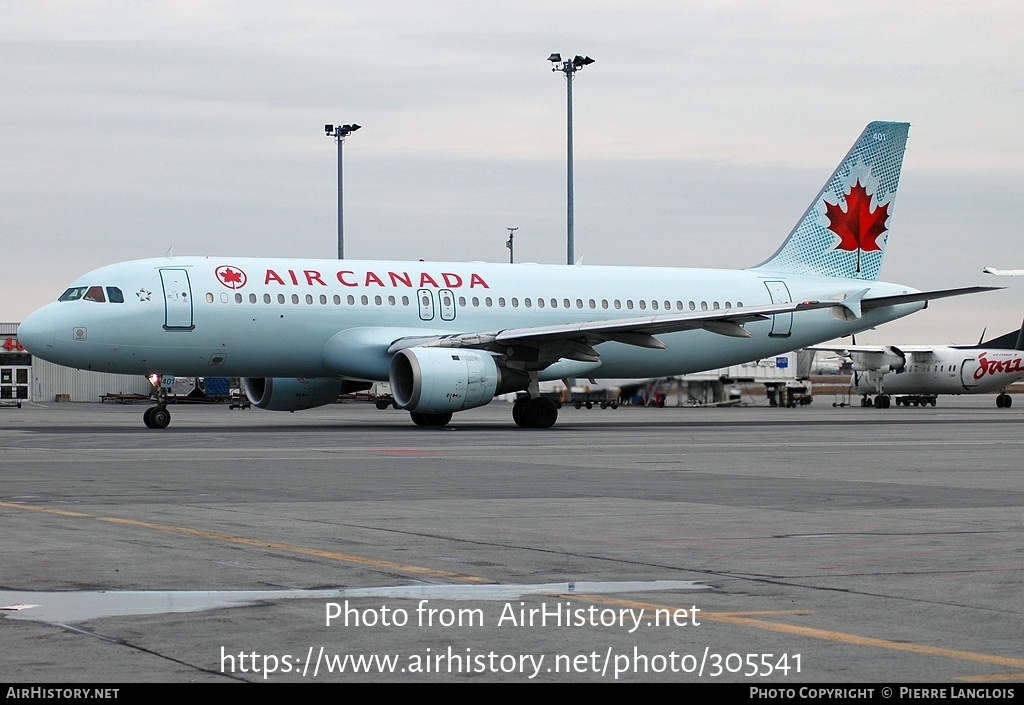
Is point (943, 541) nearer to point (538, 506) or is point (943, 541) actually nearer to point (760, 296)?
point (538, 506)

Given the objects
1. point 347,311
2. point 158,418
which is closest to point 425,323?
point 347,311

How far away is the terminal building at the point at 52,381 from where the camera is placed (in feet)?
275

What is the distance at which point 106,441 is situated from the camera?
26.5 metres

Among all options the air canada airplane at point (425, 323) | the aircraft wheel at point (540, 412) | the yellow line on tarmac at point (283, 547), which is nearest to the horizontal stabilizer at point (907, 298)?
the air canada airplane at point (425, 323)

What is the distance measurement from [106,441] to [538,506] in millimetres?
14628

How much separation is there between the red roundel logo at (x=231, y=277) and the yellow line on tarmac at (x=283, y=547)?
62.8 feet

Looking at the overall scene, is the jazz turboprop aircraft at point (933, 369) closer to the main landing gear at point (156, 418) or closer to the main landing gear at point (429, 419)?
the main landing gear at point (429, 419)

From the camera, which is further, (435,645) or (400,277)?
(400,277)

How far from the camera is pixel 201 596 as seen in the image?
8062 mm

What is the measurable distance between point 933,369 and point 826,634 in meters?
61.1

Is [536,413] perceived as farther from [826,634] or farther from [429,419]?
[826,634]

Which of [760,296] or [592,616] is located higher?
[760,296]

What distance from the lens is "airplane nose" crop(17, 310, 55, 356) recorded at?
3158 cm
